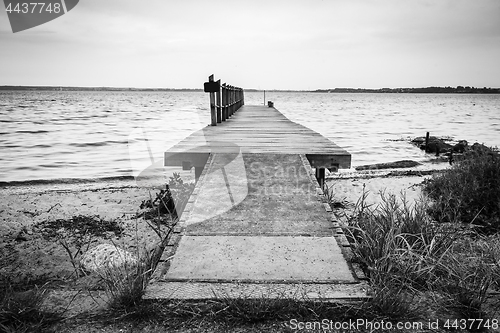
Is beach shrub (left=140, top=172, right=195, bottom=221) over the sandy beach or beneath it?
over

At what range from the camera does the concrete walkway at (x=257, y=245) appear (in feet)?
8.78

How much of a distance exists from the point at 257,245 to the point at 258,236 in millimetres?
184

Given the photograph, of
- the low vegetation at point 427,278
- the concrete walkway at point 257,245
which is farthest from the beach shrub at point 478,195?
the concrete walkway at point 257,245

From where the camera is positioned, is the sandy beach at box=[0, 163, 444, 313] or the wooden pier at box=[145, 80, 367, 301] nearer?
the wooden pier at box=[145, 80, 367, 301]

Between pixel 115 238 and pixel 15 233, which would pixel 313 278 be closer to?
pixel 115 238

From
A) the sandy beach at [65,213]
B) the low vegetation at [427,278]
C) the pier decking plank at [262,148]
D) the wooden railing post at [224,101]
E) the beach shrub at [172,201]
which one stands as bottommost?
the sandy beach at [65,213]

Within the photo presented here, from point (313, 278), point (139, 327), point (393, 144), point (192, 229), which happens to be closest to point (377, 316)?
point (313, 278)

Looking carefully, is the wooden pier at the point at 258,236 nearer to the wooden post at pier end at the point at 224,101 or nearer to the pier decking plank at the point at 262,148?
the pier decking plank at the point at 262,148

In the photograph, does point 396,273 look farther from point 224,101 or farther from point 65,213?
point 224,101

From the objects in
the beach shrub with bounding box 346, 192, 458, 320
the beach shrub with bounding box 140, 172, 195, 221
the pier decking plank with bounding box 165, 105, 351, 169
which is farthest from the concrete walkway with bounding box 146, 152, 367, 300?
the beach shrub with bounding box 140, 172, 195, 221

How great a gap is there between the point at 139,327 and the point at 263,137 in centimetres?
593

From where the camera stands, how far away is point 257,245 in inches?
130

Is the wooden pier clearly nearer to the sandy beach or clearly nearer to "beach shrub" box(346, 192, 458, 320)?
"beach shrub" box(346, 192, 458, 320)

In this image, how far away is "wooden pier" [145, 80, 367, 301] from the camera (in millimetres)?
2693
